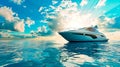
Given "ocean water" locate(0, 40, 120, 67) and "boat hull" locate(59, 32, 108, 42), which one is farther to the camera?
"boat hull" locate(59, 32, 108, 42)

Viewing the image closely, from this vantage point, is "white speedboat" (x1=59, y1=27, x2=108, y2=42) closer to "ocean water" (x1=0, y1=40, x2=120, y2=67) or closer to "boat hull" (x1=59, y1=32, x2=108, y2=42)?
"boat hull" (x1=59, y1=32, x2=108, y2=42)

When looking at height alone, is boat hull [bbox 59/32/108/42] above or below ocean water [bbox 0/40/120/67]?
above

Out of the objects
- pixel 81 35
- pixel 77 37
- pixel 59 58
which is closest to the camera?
pixel 59 58

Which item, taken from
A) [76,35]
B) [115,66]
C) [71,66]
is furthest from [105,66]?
[76,35]

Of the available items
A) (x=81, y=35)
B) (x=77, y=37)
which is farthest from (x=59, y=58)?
(x=81, y=35)

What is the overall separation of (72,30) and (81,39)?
4.09 metres

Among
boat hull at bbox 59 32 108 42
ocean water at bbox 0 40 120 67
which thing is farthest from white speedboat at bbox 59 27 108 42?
ocean water at bbox 0 40 120 67

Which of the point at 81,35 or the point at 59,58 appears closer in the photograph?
the point at 59,58

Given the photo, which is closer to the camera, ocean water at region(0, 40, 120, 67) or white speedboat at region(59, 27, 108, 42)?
ocean water at region(0, 40, 120, 67)

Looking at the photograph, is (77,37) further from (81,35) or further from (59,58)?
(59,58)

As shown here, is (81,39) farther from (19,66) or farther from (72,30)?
(19,66)

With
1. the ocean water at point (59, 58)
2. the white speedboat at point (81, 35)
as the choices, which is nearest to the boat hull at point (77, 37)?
the white speedboat at point (81, 35)

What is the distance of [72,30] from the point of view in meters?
62.3

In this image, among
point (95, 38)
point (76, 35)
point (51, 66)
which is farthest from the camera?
point (95, 38)
